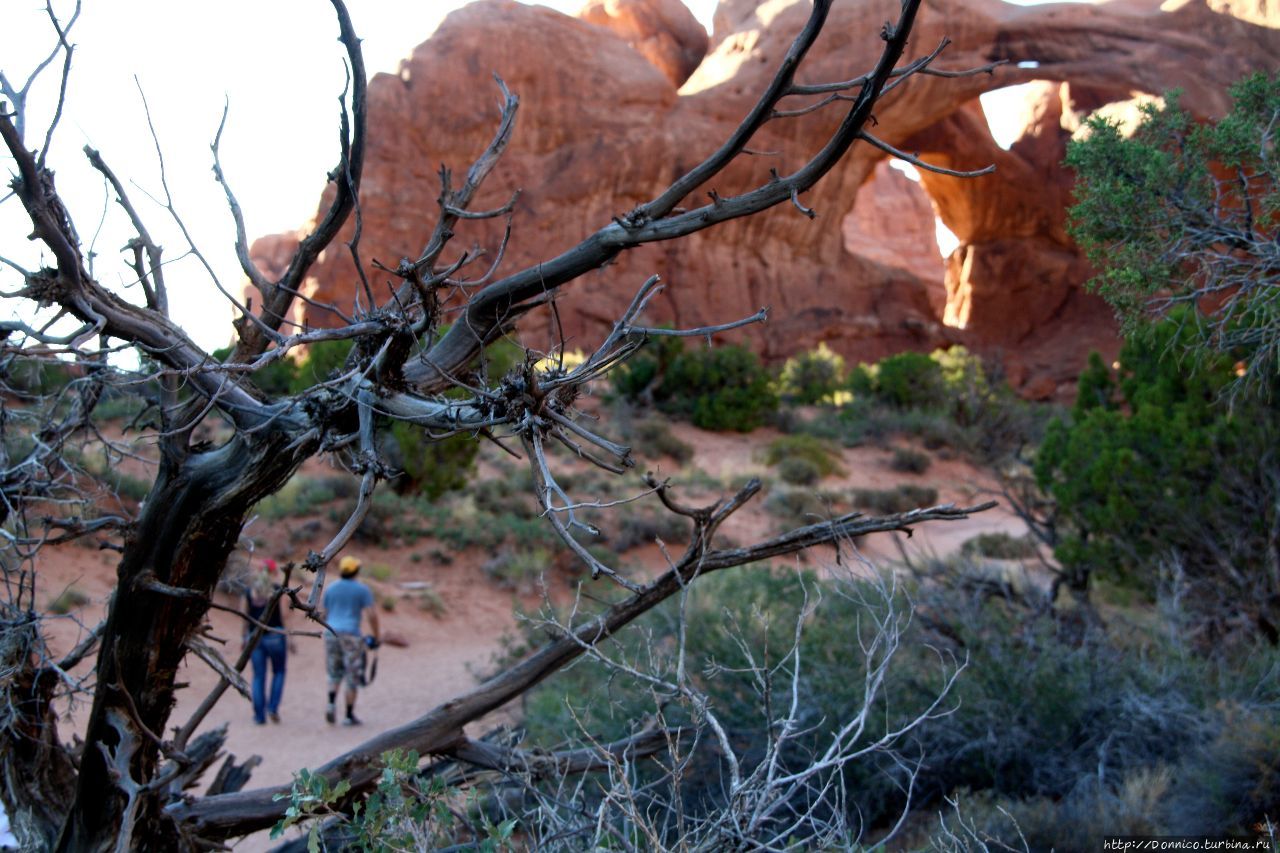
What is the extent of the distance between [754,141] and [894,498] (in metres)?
11.3

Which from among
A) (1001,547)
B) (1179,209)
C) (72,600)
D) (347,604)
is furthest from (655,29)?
(1179,209)

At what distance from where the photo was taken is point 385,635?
1288cm

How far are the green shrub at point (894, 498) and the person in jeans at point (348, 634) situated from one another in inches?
461

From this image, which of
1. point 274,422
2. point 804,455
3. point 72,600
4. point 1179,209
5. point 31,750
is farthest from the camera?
point 804,455

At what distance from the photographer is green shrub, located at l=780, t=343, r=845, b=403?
98.2 feet

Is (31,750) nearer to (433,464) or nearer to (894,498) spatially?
(433,464)

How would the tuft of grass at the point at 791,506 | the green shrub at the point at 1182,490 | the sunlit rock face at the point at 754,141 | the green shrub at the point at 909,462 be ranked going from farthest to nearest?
1. the sunlit rock face at the point at 754,141
2. the green shrub at the point at 909,462
3. the tuft of grass at the point at 791,506
4. the green shrub at the point at 1182,490

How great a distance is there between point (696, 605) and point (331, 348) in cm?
974

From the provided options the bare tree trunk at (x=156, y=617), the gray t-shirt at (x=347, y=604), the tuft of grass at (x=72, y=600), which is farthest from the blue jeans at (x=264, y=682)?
the bare tree trunk at (x=156, y=617)

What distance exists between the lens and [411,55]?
2942 centimetres

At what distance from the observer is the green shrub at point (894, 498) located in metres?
19.8

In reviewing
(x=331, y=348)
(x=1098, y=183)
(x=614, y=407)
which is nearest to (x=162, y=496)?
(x=1098, y=183)

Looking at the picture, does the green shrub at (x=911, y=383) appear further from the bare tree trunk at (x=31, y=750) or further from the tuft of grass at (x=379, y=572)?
the bare tree trunk at (x=31, y=750)

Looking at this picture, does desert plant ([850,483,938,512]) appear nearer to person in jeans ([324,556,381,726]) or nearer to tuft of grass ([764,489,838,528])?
tuft of grass ([764,489,838,528])
